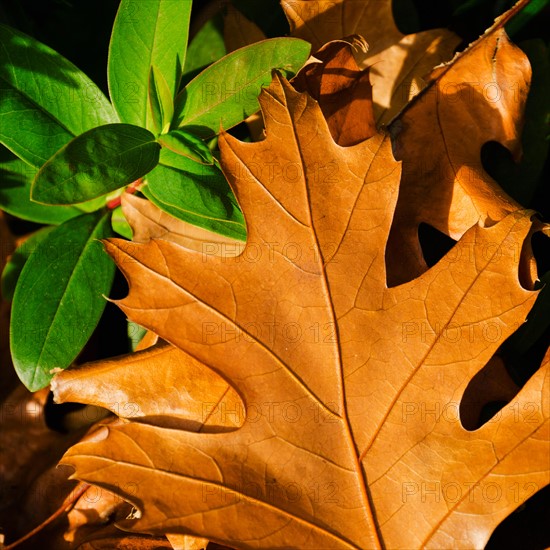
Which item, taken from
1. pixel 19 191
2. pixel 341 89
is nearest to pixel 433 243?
pixel 341 89

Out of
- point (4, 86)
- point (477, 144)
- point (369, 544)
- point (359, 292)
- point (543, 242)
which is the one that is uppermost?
point (4, 86)

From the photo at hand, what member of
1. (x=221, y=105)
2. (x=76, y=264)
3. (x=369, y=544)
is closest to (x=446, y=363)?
(x=369, y=544)

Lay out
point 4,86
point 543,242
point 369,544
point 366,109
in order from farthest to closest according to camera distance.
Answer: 1. point 543,242
2. point 366,109
3. point 4,86
4. point 369,544

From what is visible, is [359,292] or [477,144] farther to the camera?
[477,144]

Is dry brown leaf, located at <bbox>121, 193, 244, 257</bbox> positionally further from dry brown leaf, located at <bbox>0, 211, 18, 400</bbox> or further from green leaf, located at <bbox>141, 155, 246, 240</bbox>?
dry brown leaf, located at <bbox>0, 211, 18, 400</bbox>

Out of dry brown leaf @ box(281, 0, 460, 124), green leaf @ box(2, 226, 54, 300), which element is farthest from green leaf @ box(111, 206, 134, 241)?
dry brown leaf @ box(281, 0, 460, 124)

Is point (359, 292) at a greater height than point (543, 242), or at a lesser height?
greater

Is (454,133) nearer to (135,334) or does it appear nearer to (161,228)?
(161,228)

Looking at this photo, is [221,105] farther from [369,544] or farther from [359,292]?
[369,544]
